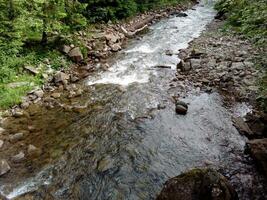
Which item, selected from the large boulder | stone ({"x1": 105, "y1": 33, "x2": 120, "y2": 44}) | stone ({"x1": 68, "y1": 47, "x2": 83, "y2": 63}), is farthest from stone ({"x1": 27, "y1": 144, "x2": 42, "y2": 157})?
stone ({"x1": 105, "y1": 33, "x2": 120, "y2": 44})

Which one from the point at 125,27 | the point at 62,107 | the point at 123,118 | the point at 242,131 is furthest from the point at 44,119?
the point at 125,27

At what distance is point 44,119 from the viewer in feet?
38.8

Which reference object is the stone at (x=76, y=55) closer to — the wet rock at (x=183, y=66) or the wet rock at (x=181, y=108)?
the wet rock at (x=183, y=66)

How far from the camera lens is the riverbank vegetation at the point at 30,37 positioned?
1386cm

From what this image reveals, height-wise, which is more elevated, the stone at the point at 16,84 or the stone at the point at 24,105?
the stone at the point at 16,84

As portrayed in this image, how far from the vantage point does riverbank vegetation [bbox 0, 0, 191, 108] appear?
13859mm

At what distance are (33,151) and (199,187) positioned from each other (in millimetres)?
5753

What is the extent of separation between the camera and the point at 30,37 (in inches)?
669

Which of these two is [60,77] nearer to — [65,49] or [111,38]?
[65,49]

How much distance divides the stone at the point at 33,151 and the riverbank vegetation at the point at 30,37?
336cm

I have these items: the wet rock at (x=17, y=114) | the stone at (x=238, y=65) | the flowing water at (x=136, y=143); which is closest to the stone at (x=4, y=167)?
the flowing water at (x=136, y=143)

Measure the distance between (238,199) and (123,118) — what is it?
548 cm

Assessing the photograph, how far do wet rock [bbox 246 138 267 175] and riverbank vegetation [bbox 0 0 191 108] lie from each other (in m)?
9.46

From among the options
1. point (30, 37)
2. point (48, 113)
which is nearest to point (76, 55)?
point (30, 37)
